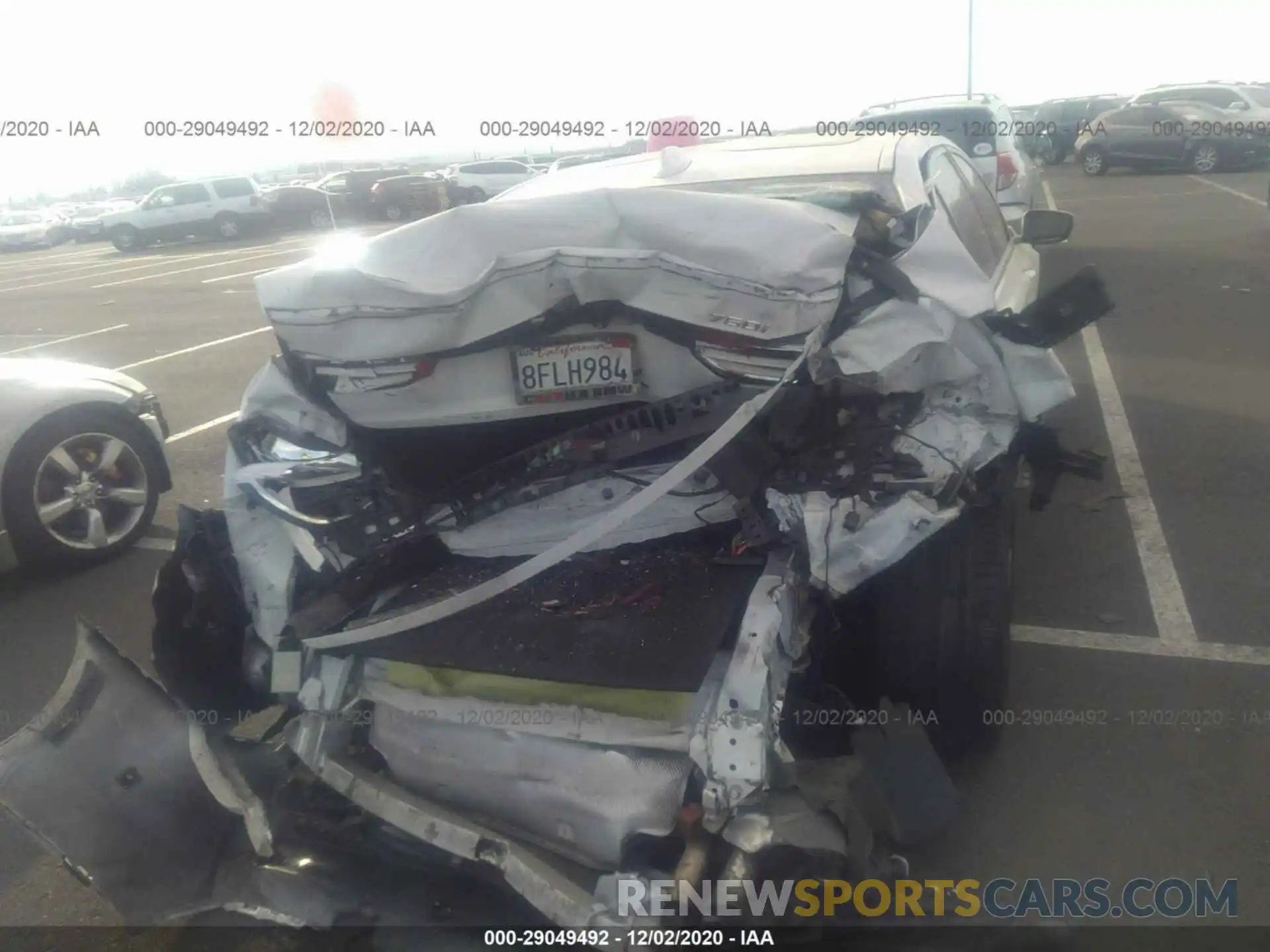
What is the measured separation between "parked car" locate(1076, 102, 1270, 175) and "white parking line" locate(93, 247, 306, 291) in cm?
1714

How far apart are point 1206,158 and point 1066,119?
9995 millimetres

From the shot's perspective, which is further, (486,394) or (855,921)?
(486,394)

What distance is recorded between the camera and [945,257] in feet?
8.87

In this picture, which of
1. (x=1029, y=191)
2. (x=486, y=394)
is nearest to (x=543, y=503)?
(x=486, y=394)

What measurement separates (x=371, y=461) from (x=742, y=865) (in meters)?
1.53

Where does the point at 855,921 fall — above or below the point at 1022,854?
above

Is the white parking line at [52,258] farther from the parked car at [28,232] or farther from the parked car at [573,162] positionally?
the parked car at [573,162]

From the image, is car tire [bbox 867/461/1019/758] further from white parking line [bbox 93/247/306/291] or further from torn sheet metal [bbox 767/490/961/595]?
white parking line [bbox 93/247/306/291]

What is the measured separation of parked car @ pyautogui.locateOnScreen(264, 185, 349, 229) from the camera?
2594 cm

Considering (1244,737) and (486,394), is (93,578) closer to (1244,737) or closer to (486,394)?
(486,394)

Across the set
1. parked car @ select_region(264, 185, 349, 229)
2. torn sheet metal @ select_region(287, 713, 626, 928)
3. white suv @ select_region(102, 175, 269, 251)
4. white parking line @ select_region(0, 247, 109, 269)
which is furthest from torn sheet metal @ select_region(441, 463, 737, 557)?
white parking line @ select_region(0, 247, 109, 269)

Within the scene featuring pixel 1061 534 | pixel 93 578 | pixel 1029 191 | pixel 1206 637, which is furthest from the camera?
pixel 1029 191

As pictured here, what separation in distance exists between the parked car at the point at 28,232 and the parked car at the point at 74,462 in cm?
3324

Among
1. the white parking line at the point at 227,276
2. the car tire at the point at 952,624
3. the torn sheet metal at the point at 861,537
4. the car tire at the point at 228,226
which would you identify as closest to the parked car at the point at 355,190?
the car tire at the point at 228,226
